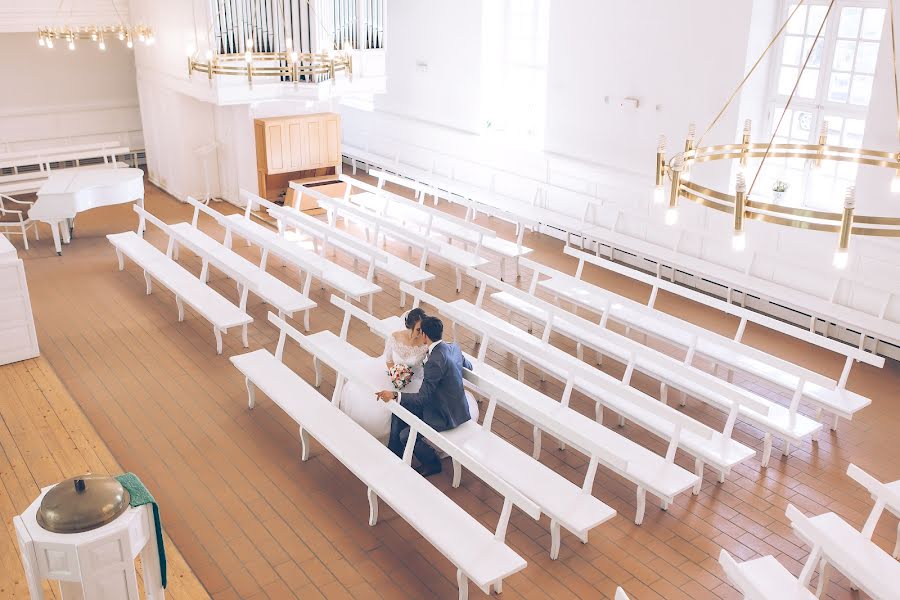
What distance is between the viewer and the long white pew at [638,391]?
6184 mm

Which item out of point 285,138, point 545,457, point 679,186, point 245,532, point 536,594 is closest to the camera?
point 679,186

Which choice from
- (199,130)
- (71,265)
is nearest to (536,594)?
(71,265)

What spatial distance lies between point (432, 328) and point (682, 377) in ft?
8.12

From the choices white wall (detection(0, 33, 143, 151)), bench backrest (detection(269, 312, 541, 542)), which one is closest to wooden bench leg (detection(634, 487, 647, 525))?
bench backrest (detection(269, 312, 541, 542))

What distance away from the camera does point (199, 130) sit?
14.2m

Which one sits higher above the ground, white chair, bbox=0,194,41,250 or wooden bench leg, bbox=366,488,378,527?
white chair, bbox=0,194,41,250

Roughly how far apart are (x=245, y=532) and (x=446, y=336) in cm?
372

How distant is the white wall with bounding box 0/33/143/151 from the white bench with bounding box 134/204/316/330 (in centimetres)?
577

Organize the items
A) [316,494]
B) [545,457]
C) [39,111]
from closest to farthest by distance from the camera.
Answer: [316,494] < [545,457] < [39,111]

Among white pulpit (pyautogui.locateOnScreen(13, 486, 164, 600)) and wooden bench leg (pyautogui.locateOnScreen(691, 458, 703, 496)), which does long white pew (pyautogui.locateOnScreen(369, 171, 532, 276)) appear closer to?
wooden bench leg (pyautogui.locateOnScreen(691, 458, 703, 496))

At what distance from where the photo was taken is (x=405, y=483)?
580cm

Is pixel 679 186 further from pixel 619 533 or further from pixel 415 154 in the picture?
pixel 415 154

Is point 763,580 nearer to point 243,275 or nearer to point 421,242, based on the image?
point 421,242

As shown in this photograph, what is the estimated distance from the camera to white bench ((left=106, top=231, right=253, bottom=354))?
28.6ft
